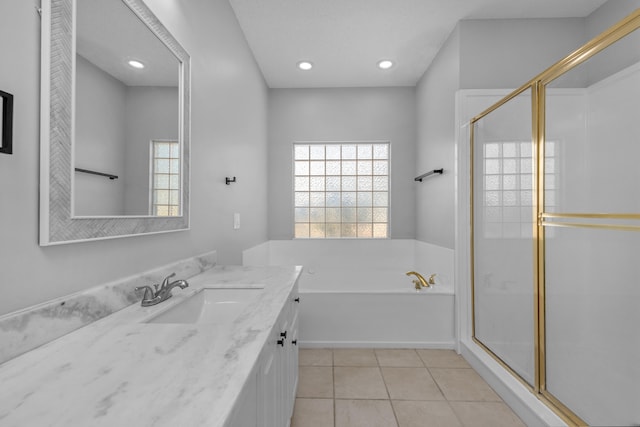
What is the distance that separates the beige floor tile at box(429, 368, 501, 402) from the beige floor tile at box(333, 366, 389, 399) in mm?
402

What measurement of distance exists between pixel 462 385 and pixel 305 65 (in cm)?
309

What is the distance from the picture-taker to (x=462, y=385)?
2.10 meters

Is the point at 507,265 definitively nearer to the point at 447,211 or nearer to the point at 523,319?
the point at 523,319

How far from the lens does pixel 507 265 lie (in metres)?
2.08

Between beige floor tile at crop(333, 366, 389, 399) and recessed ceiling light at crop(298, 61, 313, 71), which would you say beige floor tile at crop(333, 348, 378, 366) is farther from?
recessed ceiling light at crop(298, 61, 313, 71)

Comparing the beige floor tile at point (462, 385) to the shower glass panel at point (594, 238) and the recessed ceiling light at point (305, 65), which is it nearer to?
the shower glass panel at point (594, 238)

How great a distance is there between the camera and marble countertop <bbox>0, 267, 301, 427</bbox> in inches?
20.1

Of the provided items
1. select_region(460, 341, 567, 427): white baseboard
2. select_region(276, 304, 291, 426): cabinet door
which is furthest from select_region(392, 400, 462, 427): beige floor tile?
select_region(276, 304, 291, 426): cabinet door

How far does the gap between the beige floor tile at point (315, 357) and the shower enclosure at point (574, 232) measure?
119cm

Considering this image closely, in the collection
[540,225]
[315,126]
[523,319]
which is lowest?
[523,319]

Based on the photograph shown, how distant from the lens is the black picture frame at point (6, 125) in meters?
0.70

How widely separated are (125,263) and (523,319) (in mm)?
2129

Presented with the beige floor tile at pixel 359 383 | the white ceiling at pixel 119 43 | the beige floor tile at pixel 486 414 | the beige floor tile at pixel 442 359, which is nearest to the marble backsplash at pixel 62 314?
the white ceiling at pixel 119 43

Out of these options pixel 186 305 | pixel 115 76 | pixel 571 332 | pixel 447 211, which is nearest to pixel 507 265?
pixel 571 332
